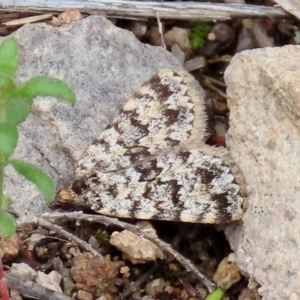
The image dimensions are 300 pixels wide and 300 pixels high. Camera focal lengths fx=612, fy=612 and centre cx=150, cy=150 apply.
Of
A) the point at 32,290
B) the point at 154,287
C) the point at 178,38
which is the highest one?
the point at 178,38

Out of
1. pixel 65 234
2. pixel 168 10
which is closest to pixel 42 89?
pixel 65 234

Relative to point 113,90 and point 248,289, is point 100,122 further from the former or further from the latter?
point 248,289

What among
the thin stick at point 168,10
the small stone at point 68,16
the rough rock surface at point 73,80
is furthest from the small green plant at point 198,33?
the small stone at point 68,16

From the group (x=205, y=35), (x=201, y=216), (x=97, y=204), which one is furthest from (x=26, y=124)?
(x=205, y=35)

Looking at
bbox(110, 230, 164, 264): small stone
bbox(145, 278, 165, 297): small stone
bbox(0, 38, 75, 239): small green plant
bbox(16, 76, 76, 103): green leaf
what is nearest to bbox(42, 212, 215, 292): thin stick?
bbox(110, 230, 164, 264): small stone

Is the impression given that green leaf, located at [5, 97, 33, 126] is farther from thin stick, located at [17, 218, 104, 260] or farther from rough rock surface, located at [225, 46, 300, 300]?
rough rock surface, located at [225, 46, 300, 300]

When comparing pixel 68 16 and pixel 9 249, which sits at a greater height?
pixel 68 16

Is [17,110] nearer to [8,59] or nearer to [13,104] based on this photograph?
[13,104]
